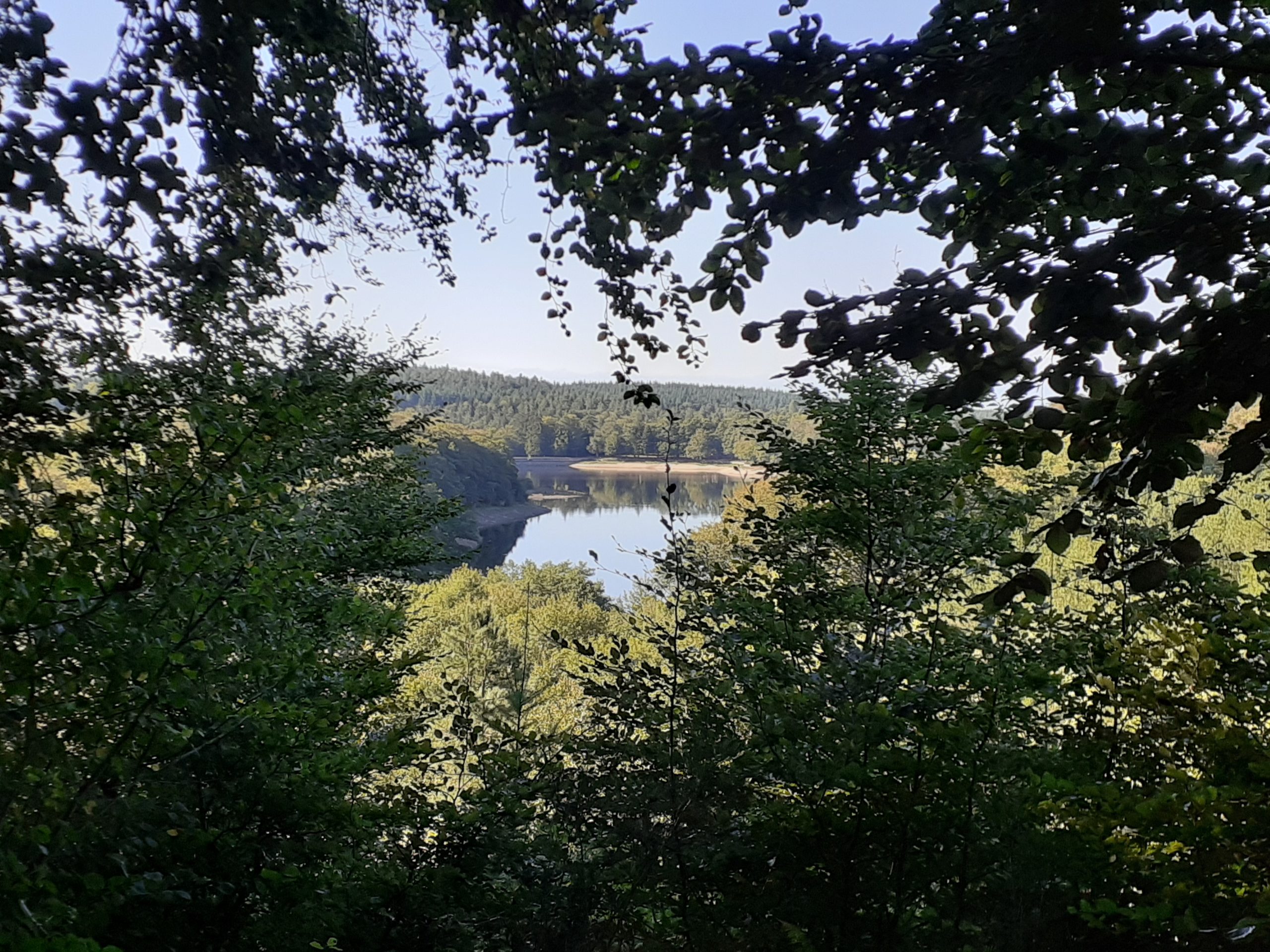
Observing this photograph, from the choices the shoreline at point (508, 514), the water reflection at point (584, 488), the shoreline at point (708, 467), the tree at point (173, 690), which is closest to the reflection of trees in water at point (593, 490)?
the water reflection at point (584, 488)

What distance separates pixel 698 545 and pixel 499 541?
39425 millimetres

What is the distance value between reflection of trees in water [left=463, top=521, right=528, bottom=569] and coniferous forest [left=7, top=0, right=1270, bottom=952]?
36.0 m

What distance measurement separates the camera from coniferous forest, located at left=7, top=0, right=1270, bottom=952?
131 cm

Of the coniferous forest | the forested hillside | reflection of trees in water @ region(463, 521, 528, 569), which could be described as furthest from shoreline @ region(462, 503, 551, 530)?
the coniferous forest

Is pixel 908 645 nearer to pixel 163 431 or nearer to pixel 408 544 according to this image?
pixel 163 431

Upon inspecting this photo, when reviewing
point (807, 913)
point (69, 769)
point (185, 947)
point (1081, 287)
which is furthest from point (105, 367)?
point (807, 913)

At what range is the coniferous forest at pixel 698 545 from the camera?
4.31 feet

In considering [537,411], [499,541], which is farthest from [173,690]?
[537,411]

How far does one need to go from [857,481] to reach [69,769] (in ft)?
10.9

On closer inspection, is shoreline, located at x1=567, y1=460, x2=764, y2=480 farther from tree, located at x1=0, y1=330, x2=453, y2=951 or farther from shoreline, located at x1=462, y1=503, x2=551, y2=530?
shoreline, located at x1=462, y1=503, x2=551, y2=530

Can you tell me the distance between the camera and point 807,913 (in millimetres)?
Answer: 2857

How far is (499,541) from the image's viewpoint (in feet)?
140

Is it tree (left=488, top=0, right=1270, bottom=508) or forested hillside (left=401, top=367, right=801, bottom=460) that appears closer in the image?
tree (left=488, top=0, right=1270, bottom=508)

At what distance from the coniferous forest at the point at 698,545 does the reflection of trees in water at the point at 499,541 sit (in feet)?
118
